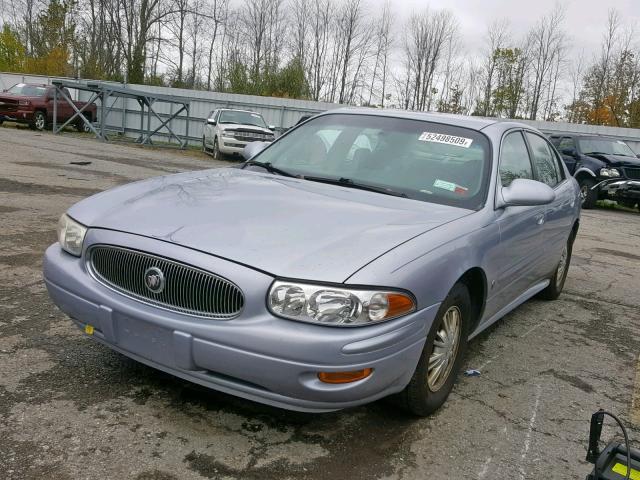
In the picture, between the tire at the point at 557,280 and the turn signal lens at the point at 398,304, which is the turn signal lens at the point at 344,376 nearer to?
the turn signal lens at the point at 398,304

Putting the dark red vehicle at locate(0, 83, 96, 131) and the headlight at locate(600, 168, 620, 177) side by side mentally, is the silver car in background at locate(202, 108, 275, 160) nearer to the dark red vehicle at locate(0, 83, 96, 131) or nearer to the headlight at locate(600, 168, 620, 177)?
the dark red vehicle at locate(0, 83, 96, 131)

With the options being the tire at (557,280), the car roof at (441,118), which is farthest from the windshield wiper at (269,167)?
the tire at (557,280)

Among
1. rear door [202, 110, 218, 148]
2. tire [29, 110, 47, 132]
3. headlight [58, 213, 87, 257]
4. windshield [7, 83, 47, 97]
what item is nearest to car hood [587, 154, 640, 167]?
rear door [202, 110, 218, 148]

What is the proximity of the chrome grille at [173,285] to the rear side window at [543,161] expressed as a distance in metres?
3.03

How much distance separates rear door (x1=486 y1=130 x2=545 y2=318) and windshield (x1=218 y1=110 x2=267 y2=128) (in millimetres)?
15532

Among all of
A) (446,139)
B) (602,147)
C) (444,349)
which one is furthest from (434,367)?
(602,147)

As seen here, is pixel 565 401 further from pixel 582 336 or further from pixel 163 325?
pixel 163 325

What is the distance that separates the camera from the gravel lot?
2.35 metres

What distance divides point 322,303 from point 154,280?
72 cm

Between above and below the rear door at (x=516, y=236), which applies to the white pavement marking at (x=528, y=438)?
below

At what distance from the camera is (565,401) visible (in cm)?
334

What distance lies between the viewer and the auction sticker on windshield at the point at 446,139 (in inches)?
147

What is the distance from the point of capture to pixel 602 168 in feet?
48.4

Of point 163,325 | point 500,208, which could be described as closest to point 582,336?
point 500,208
